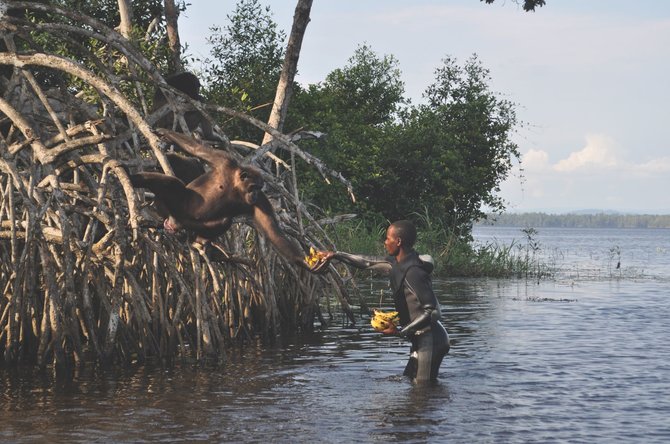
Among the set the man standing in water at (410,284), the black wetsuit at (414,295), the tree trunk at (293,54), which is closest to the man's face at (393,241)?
the man standing in water at (410,284)

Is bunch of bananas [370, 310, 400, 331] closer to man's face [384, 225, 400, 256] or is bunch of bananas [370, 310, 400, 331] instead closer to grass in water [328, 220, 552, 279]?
man's face [384, 225, 400, 256]

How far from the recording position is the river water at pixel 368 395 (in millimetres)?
10719

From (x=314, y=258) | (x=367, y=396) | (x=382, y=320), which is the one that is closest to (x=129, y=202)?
(x=314, y=258)

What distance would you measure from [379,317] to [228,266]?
19.5ft

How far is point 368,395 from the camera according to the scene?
41.5ft

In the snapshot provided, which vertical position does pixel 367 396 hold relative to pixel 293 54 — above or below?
below

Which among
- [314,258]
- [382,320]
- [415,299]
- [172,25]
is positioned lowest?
[382,320]

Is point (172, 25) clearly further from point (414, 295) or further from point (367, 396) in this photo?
point (414, 295)

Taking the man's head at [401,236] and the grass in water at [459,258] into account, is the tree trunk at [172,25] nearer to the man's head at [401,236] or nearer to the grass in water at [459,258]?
the man's head at [401,236]

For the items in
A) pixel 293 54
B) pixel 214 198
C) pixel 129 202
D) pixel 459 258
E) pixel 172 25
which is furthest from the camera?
pixel 459 258

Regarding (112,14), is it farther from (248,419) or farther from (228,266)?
(248,419)

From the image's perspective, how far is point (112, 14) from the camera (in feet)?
65.2

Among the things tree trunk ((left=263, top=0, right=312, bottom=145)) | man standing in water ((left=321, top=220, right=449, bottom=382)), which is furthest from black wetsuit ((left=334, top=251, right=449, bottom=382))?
tree trunk ((left=263, top=0, right=312, bottom=145))

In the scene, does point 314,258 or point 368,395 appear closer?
point 314,258
